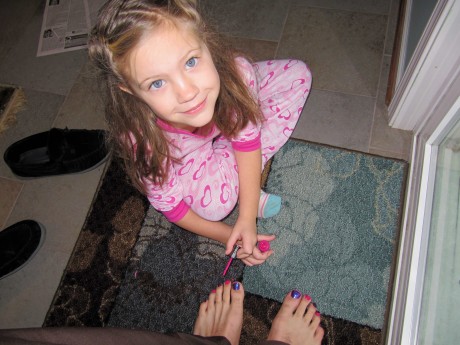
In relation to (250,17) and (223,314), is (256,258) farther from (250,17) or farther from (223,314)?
(250,17)

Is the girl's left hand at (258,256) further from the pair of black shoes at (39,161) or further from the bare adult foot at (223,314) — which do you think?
the pair of black shoes at (39,161)

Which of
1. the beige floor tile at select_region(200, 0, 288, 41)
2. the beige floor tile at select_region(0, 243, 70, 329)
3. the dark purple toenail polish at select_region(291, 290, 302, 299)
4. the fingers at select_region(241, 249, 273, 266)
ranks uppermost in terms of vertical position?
the beige floor tile at select_region(200, 0, 288, 41)

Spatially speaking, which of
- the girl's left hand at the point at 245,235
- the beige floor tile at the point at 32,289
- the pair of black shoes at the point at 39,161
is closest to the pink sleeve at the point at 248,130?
the girl's left hand at the point at 245,235

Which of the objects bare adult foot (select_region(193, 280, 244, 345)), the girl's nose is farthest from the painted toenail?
the girl's nose

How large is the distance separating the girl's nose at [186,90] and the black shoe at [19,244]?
84 centimetres

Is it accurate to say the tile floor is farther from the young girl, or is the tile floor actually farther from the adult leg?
the adult leg

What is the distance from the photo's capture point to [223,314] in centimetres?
101

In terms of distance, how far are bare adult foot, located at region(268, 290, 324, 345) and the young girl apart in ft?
0.53

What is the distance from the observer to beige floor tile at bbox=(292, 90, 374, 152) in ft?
3.83

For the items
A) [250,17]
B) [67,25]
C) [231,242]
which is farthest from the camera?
[67,25]

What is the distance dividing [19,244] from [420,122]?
1298mm

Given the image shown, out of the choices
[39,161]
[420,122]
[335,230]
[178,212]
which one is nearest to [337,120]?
[420,122]

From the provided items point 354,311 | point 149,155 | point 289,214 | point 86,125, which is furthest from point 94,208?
point 354,311

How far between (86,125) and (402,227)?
1.14 m
